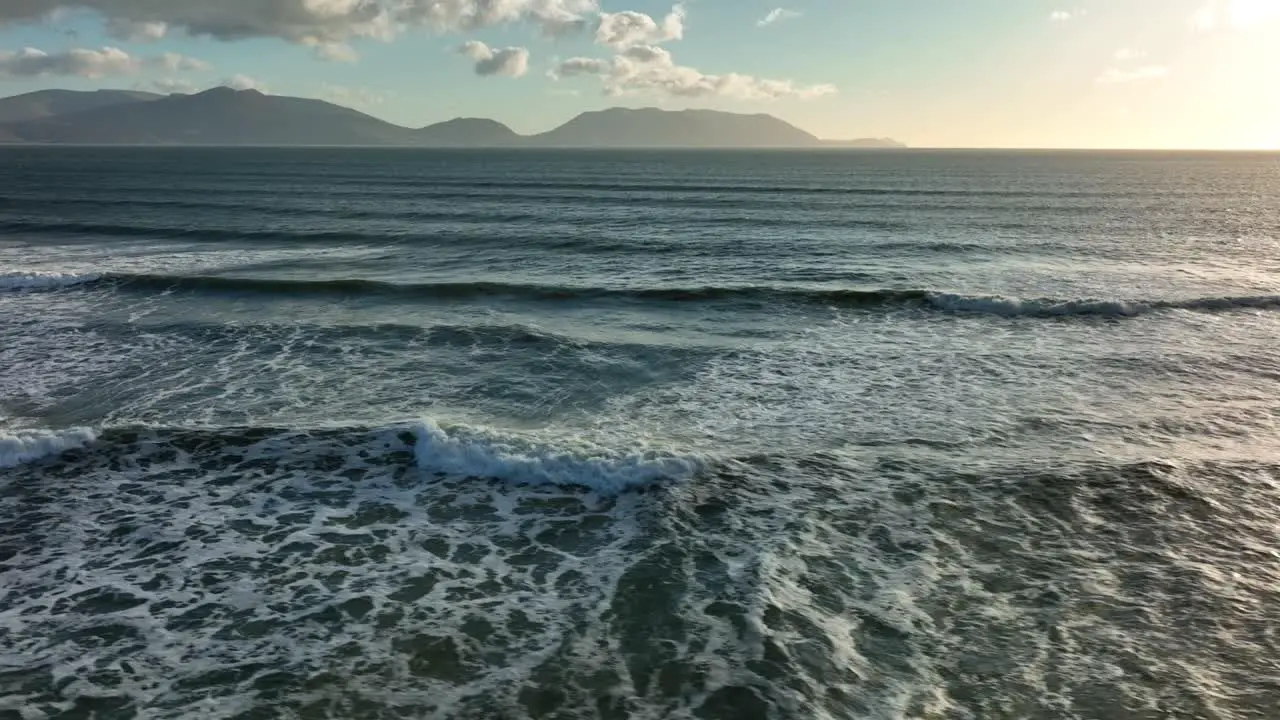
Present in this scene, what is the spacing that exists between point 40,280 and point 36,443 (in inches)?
738

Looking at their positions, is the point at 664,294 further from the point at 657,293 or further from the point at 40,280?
the point at 40,280

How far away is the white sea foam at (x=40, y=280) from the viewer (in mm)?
27297

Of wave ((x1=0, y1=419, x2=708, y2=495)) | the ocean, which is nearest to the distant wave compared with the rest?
the ocean

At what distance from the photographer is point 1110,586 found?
9.58 meters

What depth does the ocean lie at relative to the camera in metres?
7.97

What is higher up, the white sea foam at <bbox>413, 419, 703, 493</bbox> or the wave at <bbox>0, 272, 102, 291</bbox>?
the wave at <bbox>0, 272, 102, 291</bbox>

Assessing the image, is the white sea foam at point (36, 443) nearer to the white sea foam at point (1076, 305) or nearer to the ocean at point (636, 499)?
the ocean at point (636, 499)

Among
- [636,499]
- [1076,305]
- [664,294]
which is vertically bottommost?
[636,499]

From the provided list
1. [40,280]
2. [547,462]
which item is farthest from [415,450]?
[40,280]

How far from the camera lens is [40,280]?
2770 cm

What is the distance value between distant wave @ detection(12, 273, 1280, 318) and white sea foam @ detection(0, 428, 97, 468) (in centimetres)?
1358

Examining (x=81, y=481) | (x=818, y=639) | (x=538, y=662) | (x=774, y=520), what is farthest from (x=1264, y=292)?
(x=81, y=481)

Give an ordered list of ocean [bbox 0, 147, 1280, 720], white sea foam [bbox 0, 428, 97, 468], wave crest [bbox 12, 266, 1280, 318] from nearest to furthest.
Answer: ocean [bbox 0, 147, 1280, 720], white sea foam [bbox 0, 428, 97, 468], wave crest [bbox 12, 266, 1280, 318]

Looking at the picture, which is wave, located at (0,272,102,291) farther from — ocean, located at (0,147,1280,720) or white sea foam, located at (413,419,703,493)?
white sea foam, located at (413,419,703,493)
